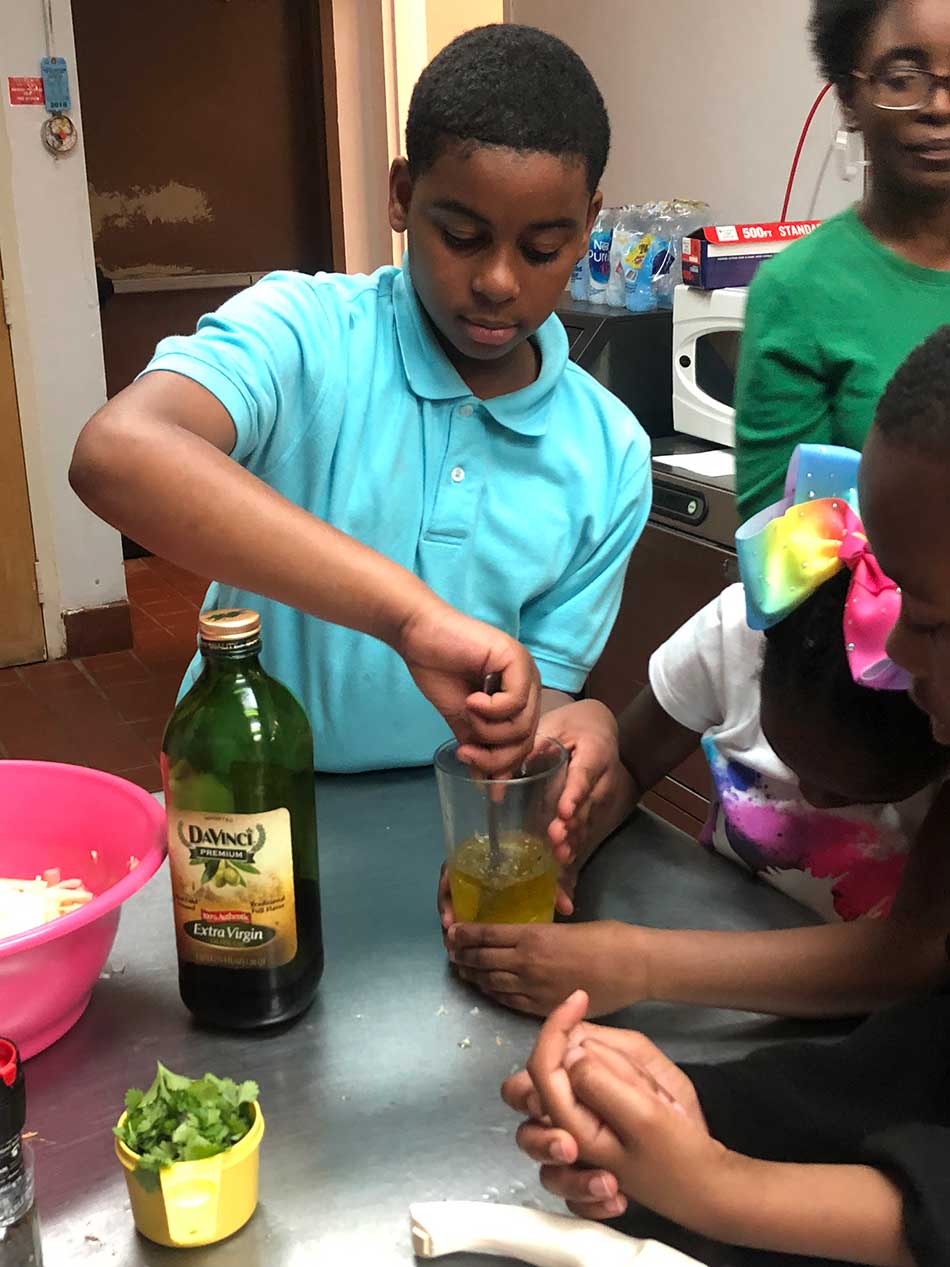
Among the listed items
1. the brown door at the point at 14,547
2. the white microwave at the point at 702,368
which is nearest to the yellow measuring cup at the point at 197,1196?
the white microwave at the point at 702,368

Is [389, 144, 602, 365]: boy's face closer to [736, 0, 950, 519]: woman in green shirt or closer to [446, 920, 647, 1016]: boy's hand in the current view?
[736, 0, 950, 519]: woman in green shirt

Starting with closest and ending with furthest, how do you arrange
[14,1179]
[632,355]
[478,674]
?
[14,1179], [478,674], [632,355]

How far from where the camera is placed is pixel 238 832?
0.72 m

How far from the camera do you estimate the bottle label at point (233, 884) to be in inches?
28.6

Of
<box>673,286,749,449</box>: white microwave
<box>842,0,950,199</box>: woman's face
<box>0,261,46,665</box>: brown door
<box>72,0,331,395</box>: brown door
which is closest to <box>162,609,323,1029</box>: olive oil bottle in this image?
<box>842,0,950,199</box>: woman's face

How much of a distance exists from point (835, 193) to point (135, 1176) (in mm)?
2318

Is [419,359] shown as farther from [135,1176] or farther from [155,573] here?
[155,573]

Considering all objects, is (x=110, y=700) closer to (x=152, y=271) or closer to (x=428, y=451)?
(x=152, y=271)

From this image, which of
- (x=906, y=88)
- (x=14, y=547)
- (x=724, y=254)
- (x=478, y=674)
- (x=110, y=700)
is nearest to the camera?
(x=478, y=674)

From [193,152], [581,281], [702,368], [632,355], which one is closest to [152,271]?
[193,152]

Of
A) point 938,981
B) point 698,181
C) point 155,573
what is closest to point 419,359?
Answer: point 938,981

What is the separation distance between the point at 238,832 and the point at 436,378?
521mm

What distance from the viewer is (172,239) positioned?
4.37 m

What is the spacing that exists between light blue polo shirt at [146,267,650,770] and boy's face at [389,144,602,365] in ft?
0.31
